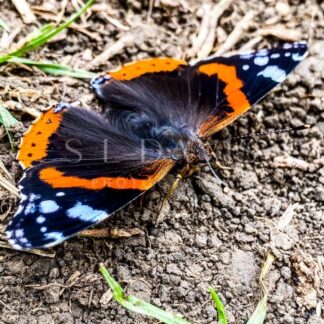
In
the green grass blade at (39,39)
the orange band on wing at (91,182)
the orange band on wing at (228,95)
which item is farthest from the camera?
the green grass blade at (39,39)

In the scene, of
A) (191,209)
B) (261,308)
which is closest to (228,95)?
(191,209)

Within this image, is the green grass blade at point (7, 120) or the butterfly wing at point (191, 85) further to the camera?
the butterfly wing at point (191, 85)

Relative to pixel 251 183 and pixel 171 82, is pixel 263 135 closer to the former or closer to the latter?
pixel 251 183

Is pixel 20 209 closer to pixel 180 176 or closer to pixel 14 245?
pixel 14 245

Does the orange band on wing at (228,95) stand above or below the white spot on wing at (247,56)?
below

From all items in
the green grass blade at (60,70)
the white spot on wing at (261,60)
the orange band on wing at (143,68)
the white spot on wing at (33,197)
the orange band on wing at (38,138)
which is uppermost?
the white spot on wing at (261,60)

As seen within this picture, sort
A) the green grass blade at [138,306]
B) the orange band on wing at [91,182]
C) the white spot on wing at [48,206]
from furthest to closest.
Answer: the orange band on wing at [91,182] → the white spot on wing at [48,206] → the green grass blade at [138,306]

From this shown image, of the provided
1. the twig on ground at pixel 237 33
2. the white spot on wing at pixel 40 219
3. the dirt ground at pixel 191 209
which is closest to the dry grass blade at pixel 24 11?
the dirt ground at pixel 191 209

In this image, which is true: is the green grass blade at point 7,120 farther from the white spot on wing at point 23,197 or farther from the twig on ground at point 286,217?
the twig on ground at point 286,217
